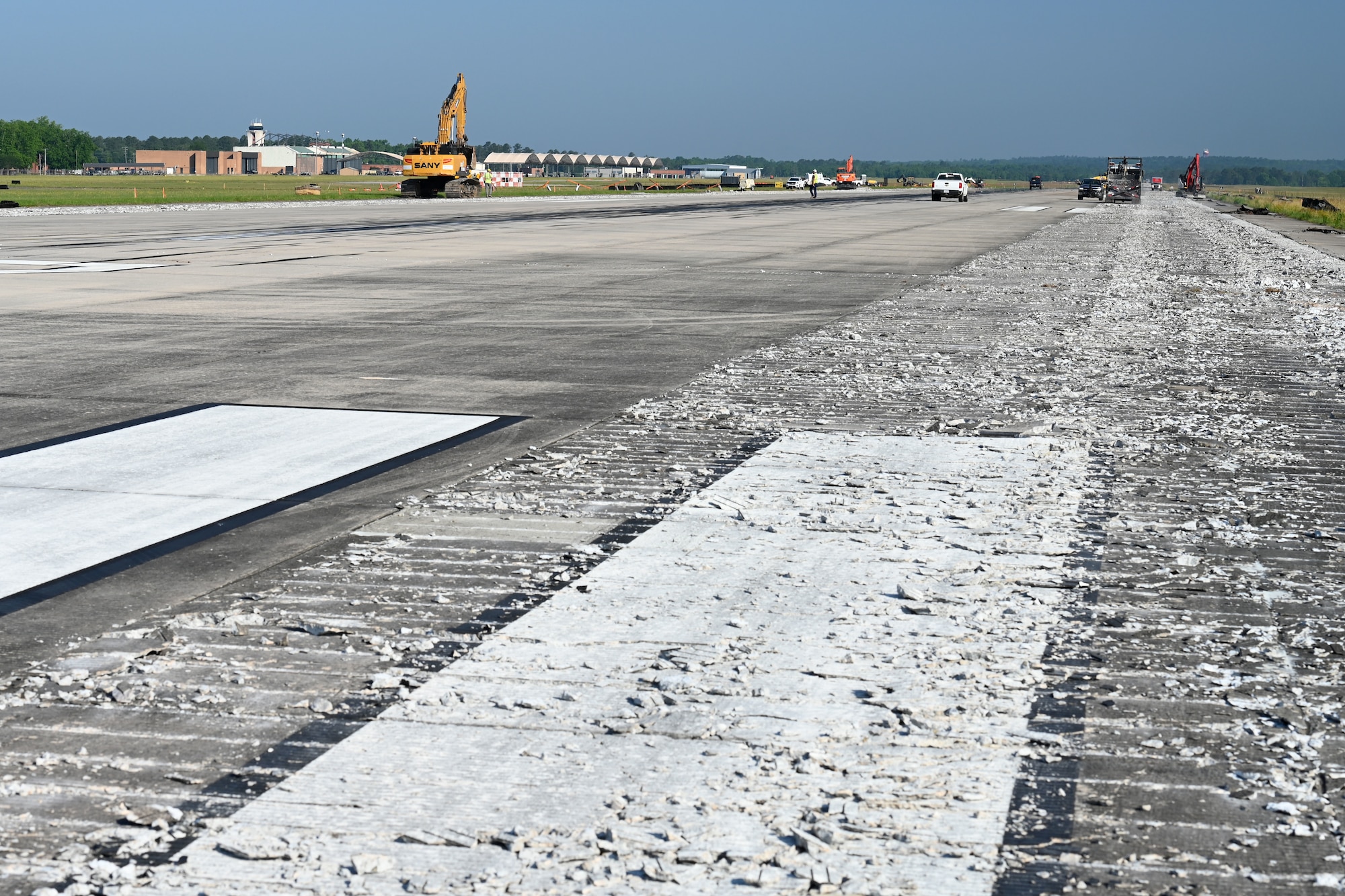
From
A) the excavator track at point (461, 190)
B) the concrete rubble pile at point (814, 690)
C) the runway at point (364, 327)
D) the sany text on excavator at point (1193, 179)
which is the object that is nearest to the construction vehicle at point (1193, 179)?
the sany text on excavator at point (1193, 179)

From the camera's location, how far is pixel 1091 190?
341 ft

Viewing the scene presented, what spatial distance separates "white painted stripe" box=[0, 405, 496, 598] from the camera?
6.28 meters

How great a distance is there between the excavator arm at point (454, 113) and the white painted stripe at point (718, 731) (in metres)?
65.8

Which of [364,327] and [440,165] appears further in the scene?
[440,165]

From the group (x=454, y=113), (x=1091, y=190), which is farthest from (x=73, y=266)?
(x=1091, y=190)

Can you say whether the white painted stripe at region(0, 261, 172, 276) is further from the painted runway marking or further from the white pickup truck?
the white pickup truck

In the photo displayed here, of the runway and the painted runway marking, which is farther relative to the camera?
the painted runway marking

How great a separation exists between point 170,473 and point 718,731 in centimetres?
458

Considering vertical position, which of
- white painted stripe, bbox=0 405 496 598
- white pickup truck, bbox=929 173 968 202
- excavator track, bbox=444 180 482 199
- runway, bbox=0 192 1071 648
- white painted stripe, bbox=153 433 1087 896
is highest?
white pickup truck, bbox=929 173 968 202

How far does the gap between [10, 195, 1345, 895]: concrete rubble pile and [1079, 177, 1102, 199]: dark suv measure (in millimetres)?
99648

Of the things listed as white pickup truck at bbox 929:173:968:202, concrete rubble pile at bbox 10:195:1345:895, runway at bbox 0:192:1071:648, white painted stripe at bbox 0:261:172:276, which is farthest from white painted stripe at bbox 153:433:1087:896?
white pickup truck at bbox 929:173:968:202

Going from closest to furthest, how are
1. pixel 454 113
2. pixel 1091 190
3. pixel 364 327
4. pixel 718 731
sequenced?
pixel 718 731
pixel 364 327
pixel 454 113
pixel 1091 190

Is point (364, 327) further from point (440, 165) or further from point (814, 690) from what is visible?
point (440, 165)

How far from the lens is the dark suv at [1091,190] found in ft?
340
